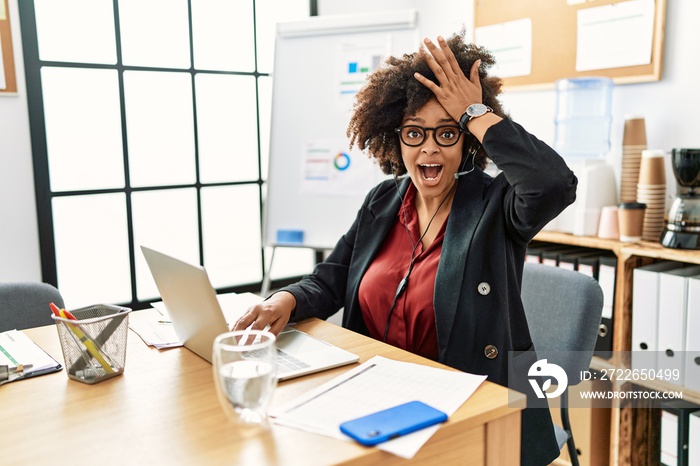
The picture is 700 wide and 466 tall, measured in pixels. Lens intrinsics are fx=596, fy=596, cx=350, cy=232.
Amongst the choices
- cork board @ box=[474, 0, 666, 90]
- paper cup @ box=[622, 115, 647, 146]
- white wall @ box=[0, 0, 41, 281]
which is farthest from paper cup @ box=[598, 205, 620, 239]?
white wall @ box=[0, 0, 41, 281]

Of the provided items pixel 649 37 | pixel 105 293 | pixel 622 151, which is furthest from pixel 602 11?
pixel 105 293

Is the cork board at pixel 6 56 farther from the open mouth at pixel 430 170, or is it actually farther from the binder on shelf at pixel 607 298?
the binder on shelf at pixel 607 298

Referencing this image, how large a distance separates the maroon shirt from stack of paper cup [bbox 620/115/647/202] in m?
1.16

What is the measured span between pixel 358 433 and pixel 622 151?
1.96 metres

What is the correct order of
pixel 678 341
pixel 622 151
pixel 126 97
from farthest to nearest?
pixel 126 97
pixel 622 151
pixel 678 341

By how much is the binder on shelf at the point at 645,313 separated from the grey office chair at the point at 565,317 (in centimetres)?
59

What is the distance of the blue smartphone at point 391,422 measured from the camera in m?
0.84

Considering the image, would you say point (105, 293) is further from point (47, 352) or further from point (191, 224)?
point (47, 352)

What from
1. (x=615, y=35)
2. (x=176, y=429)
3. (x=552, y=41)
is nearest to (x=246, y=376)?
(x=176, y=429)

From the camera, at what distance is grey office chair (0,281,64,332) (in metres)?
1.68

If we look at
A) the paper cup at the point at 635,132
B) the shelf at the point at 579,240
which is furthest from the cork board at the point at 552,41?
the shelf at the point at 579,240

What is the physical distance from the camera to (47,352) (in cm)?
132

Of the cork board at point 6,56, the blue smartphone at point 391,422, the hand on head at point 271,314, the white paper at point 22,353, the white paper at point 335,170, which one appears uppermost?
the cork board at point 6,56

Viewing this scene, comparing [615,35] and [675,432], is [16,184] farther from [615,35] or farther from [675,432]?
[675,432]
